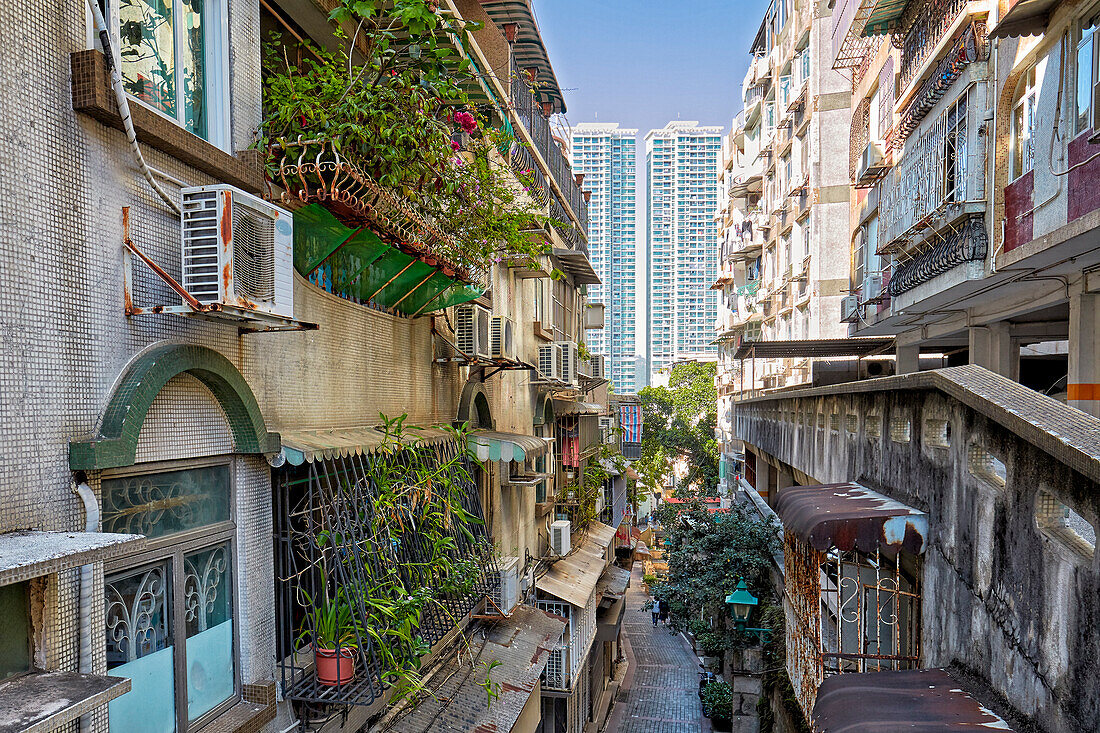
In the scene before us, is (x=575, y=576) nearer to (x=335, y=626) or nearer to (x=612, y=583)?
(x=612, y=583)

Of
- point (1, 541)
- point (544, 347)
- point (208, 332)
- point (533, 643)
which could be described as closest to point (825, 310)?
point (544, 347)

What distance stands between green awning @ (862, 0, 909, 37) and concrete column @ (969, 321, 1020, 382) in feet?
20.9

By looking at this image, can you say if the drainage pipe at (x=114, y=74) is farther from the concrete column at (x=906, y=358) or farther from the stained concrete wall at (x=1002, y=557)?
the concrete column at (x=906, y=358)

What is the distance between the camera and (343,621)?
17.1 feet

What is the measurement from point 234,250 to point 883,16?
13.8 m

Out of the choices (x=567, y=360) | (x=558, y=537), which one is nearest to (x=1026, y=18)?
(x=567, y=360)

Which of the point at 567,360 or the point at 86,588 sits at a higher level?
the point at 567,360

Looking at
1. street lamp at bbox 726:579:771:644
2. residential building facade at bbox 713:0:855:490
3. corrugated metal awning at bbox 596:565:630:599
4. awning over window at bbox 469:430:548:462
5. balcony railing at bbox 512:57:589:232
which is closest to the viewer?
awning over window at bbox 469:430:548:462

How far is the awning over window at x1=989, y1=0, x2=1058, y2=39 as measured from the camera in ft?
22.6

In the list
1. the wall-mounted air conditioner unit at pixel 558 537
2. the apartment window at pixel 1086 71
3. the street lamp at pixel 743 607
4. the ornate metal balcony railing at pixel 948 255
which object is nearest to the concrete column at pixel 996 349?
the ornate metal balcony railing at pixel 948 255

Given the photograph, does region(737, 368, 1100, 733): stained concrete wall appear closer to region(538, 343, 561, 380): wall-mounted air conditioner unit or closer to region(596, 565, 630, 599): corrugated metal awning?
region(538, 343, 561, 380): wall-mounted air conditioner unit

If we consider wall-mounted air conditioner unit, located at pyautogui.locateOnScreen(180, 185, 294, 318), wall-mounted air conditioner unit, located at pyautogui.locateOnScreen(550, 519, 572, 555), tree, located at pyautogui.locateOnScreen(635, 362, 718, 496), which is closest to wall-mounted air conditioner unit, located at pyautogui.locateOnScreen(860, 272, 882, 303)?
wall-mounted air conditioner unit, located at pyautogui.locateOnScreen(550, 519, 572, 555)

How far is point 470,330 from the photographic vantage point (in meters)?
9.24

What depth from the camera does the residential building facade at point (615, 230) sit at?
364ft
